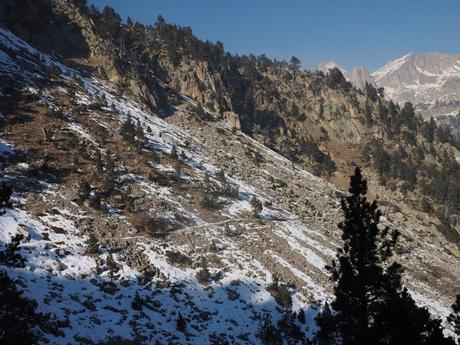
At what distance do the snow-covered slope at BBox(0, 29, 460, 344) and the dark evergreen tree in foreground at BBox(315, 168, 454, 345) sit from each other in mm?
10515

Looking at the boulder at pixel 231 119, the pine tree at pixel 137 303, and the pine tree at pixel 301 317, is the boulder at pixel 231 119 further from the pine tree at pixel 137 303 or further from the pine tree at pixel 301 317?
the pine tree at pixel 137 303

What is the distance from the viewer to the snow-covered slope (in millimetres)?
24312

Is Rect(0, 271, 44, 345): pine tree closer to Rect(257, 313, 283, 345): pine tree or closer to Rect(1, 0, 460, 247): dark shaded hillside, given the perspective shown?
Rect(257, 313, 283, 345): pine tree

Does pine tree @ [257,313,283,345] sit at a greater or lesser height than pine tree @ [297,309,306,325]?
lesser

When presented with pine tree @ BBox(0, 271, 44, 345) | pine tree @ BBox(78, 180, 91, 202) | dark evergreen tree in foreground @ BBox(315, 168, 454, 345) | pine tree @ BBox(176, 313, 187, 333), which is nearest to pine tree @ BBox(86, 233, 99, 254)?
pine tree @ BBox(78, 180, 91, 202)

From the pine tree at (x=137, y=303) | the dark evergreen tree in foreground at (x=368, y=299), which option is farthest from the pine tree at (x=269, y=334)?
the dark evergreen tree in foreground at (x=368, y=299)

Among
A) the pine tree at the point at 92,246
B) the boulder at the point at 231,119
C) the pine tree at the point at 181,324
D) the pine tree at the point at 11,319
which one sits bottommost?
the pine tree at the point at 181,324

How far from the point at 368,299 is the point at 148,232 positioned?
2154cm

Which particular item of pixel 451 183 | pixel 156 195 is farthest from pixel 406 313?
pixel 451 183

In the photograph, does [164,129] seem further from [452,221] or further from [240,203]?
[452,221]

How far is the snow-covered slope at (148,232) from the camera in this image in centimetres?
2431

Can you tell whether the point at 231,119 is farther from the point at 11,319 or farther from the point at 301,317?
the point at 11,319

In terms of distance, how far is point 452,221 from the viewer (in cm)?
8588

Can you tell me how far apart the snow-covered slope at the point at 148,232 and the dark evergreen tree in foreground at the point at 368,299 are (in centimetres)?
1052
